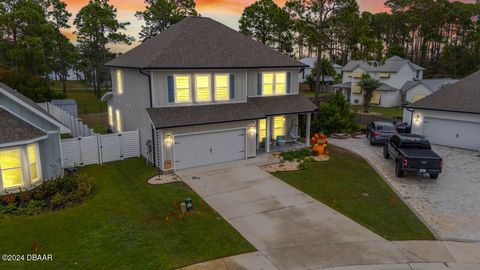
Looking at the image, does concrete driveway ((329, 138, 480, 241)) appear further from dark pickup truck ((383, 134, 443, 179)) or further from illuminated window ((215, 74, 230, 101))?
illuminated window ((215, 74, 230, 101))

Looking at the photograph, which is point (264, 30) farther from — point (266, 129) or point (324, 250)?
point (324, 250)

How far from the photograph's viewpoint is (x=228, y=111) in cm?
1986

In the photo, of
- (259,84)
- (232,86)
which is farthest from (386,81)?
(232,86)

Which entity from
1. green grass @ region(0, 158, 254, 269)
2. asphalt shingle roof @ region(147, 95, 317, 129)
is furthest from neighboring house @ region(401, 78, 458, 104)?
green grass @ region(0, 158, 254, 269)

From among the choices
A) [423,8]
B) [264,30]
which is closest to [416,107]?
[264,30]

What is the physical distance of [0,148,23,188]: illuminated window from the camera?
14.6 meters

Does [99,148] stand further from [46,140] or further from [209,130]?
[209,130]

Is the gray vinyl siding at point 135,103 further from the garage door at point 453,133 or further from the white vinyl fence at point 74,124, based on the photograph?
the garage door at point 453,133

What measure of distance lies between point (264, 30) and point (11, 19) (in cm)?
3704

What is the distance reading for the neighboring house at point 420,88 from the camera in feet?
144

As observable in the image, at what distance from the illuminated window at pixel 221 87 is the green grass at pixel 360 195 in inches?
233

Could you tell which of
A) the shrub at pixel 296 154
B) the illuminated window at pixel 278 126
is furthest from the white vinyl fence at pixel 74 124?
the shrub at pixel 296 154

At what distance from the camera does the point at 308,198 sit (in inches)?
592

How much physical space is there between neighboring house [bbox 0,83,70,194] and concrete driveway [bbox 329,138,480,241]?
56.3 feet
